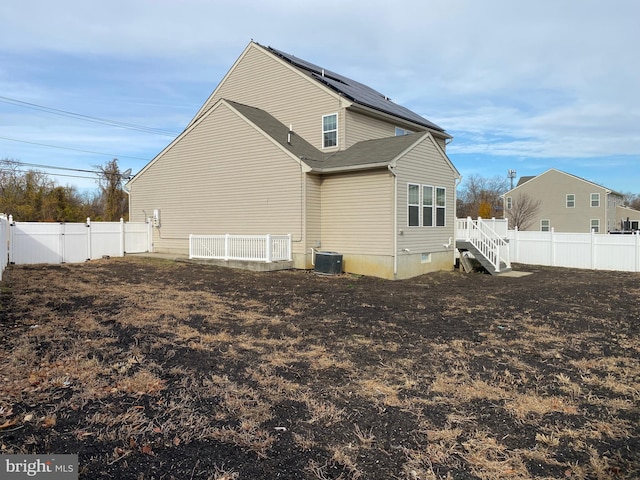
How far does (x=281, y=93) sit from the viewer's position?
17797 millimetres

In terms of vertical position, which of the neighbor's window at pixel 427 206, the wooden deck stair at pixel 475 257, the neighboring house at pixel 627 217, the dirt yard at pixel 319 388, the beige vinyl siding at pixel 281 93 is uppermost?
the beige vinyl siding at pixel 281 93

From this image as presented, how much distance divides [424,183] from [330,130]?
414 cm

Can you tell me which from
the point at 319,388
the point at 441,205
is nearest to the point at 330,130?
the point at 441,205

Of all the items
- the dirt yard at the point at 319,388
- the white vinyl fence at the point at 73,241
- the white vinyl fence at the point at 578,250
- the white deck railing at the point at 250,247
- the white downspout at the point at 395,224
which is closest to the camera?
the dirt yard at the point at 319,388

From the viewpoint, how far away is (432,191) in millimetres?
15219

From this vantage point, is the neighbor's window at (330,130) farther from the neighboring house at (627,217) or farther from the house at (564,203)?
the neighboring house at (627,217)

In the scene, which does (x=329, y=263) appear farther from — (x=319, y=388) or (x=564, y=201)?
(x=564, y=201)

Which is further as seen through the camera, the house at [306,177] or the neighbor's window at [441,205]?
the neighbor's window at [441,205]

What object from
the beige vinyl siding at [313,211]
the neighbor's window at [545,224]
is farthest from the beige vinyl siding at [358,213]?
the neighbor's window at [545,224]

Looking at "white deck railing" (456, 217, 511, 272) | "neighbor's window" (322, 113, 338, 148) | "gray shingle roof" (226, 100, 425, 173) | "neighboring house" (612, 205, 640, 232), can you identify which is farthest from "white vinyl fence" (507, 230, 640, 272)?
"neighboring house" (612, 205, 640, 232)

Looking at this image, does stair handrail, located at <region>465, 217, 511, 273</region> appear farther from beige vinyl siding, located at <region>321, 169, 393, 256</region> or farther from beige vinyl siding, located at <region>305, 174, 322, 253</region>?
beige vinyl siding, located at <region>305, 174, 322, 253</region>

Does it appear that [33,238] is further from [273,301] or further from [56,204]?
[56,204]

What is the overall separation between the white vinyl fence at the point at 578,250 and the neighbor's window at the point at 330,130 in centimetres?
1007

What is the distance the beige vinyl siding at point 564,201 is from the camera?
40.5 meters
